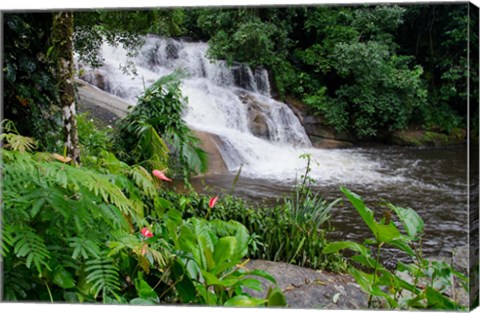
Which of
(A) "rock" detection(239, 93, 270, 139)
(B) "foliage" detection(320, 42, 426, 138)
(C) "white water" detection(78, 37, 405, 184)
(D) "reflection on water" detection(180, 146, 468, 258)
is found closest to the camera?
(D) "reflection on water" detection(180, 146, 468, 258)

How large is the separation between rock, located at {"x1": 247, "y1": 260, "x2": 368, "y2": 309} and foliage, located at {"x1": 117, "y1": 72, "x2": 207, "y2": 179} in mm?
742

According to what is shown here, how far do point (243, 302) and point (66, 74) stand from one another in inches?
61.6

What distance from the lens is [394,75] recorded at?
2.68m

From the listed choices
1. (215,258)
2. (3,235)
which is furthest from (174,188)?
(3,235)

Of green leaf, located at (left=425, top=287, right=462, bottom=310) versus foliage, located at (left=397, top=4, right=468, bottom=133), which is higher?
foliage, located at (left=397, top=4, right=468, bottom=133)

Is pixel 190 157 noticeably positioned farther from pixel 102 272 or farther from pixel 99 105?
pixel 102 272

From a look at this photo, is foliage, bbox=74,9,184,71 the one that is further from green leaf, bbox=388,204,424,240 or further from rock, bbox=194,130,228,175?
green leaf, bbox=388,204,424,240

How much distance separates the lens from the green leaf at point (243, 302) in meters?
2.02

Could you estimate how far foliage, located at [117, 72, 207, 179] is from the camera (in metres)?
2.92

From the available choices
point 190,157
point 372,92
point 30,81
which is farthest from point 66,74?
point 372,92

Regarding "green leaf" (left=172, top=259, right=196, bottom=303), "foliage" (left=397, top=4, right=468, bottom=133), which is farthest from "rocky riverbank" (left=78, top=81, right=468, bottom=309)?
"foliage" (left=397, top=4, right=468, bottom=133)

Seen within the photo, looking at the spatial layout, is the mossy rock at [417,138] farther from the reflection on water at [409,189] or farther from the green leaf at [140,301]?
the green leaf at [140,301]

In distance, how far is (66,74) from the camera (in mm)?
2795

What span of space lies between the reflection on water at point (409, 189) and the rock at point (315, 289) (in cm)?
26
